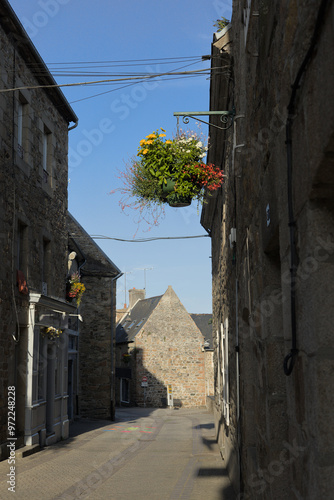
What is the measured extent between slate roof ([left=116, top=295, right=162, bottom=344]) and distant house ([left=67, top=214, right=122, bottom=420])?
12644 millimetres

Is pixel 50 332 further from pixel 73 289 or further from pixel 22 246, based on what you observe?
pixel 73 289

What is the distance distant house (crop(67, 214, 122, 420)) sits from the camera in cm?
2497

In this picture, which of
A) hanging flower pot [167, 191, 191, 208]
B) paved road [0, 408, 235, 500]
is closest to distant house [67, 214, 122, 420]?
paved road [0, 408, 235, 500]

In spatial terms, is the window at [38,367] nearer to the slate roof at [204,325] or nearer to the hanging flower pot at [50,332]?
the hanging flower pot at [50,332]

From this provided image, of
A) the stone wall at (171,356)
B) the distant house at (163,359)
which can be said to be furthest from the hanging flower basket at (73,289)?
the stone wall at (171,356)

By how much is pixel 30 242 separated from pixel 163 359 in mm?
25639

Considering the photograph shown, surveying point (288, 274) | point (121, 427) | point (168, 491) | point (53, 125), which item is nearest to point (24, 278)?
point (53, 125)

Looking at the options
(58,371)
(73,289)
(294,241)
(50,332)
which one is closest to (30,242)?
(50,332)

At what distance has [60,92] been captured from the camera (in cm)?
1627

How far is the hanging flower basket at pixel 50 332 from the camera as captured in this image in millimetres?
14375

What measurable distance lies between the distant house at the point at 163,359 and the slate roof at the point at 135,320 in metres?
0.09

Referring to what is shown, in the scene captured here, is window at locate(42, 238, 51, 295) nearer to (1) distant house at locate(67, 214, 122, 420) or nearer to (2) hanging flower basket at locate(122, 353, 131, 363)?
(1) distant house at locate(67, 214, 122, 420)

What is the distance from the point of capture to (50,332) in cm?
1467

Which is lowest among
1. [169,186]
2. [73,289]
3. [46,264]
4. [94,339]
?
[94,339]
